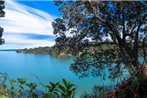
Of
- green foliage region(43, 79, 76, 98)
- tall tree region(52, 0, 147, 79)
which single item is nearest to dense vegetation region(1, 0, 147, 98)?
tall tree region(52, 0, 147, 79)

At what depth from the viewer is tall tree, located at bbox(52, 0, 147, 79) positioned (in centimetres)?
1694

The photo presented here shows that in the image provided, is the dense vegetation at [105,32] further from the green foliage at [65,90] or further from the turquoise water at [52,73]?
the green foliage at [65,90]

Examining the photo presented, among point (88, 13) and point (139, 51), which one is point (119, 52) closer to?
point (139, 51)

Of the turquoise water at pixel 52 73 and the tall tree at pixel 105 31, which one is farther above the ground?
the tall tree at pixel 105 31

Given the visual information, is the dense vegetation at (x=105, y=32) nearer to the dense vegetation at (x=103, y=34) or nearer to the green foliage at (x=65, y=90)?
the dense vegetation at (x=103, y=34)

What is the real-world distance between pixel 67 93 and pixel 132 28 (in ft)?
54.5

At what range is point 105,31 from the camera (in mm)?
18531

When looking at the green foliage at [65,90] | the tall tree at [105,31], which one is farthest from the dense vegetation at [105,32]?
the green foliage at [65,90]

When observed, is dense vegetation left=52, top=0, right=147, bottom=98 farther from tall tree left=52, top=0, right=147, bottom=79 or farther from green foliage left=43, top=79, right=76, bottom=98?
green foliage left=43, top=79, right=76, bottom=98

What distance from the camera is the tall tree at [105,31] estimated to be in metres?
16.9

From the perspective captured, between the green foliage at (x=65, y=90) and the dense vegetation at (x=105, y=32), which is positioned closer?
the green foliage at (x=65, y=90)

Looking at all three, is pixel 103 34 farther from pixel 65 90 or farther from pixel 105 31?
pixel 65 90

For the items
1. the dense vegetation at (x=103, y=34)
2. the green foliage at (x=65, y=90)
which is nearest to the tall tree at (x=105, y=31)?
the dense vegetation at (x=103, y=34)

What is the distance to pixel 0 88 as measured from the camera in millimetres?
2637
